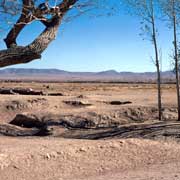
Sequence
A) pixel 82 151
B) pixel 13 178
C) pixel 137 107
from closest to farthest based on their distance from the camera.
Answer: pixel 13 178 → pixel 82 151 → pixel 137 107

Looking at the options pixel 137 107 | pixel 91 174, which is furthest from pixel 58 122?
pixel 91 174

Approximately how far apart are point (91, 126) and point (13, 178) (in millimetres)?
9303

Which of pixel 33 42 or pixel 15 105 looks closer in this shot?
pixel 33 42

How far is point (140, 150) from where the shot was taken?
13000 mm

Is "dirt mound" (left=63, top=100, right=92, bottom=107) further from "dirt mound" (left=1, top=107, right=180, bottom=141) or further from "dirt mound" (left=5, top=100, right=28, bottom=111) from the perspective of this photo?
"dirt mound" (left=1, top=107, right=180, bottom=141)

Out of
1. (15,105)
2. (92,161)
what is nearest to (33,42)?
(92,161)

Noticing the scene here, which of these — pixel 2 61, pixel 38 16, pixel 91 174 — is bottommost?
pixel 91 174

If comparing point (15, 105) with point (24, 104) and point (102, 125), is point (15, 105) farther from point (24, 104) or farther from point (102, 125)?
point (102, 125)

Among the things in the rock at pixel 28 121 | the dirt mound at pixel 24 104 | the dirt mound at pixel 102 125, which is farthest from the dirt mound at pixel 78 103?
the rock at pixel 28 121

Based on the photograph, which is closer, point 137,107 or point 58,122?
point 58,122

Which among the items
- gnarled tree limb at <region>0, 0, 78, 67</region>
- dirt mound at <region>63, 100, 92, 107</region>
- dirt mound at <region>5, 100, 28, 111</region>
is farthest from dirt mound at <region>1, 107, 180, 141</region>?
gnarled tree limb at <region>0, 0, 78, 67</region>

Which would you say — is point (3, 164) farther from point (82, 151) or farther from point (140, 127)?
point (140, 127)

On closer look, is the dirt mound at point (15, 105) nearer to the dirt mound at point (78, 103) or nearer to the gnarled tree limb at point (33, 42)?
the dirt mound at point (78, 103)

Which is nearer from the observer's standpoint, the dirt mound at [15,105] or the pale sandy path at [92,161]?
the pale sandy path at [92,161]
